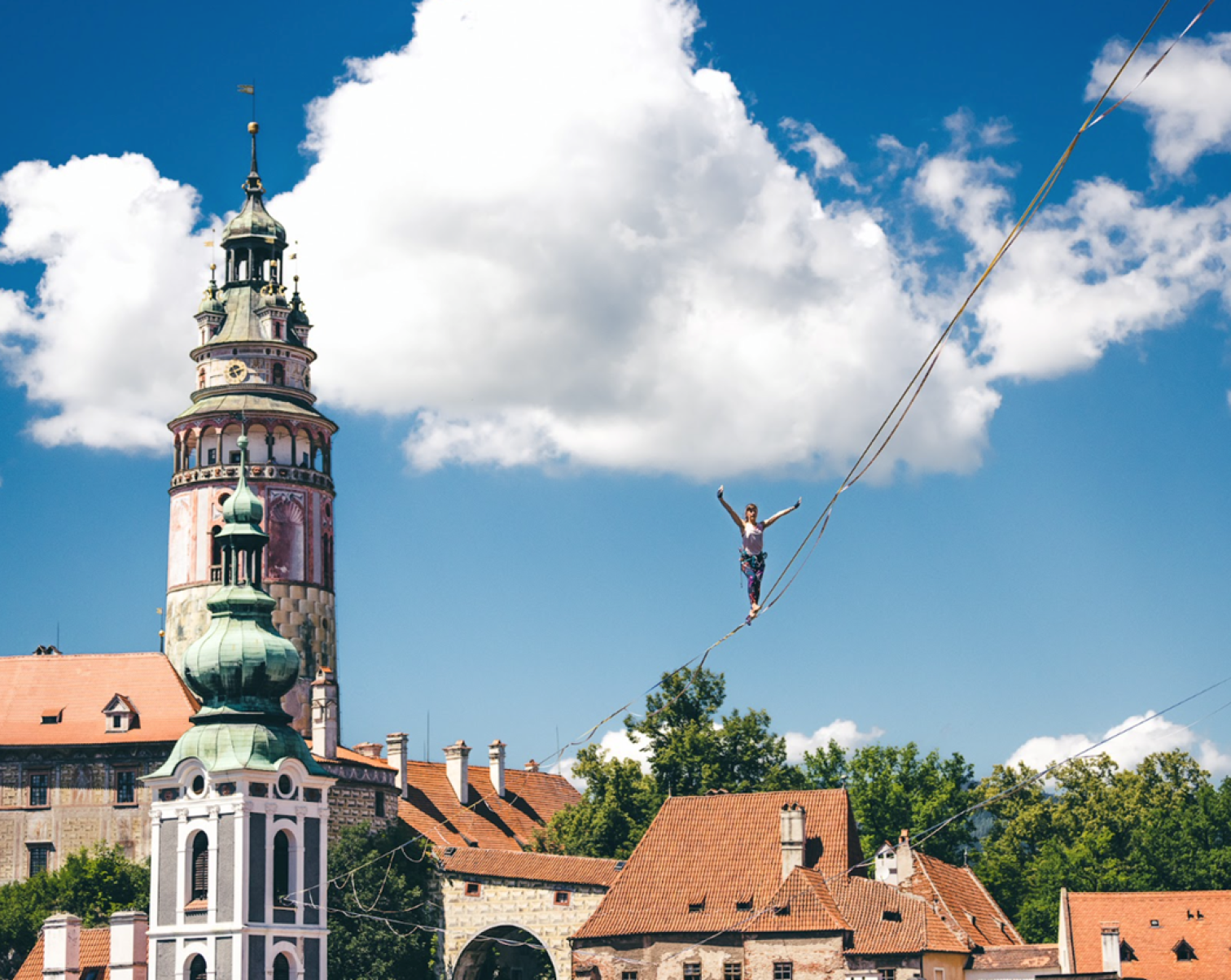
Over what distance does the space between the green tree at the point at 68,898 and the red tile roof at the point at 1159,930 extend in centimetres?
2890

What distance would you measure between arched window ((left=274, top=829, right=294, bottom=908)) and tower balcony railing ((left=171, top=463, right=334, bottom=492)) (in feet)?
53.4

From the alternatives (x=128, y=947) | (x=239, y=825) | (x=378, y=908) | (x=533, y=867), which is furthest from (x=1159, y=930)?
(x=128, y=947)

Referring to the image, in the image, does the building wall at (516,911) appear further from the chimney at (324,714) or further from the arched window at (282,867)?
→ the arched window at (282,867)

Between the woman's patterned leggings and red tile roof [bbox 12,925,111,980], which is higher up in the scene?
the woman's patterned leggings

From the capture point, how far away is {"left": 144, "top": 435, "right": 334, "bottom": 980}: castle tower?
210ft

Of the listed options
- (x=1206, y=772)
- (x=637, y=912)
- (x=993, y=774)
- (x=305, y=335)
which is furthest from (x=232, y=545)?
(x=1206, y=772)

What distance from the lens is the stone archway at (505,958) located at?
7362cm

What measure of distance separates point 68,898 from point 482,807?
21548 millimetres

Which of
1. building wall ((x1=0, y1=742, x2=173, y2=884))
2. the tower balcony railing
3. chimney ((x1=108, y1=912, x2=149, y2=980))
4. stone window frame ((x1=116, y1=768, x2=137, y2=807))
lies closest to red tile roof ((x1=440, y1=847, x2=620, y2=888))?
building wall ((x1=0, y1=742, x2=173, y2=884))

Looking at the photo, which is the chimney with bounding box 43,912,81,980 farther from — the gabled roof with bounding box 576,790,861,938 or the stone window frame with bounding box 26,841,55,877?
the gabled roof with bounding box 576,790,861,938

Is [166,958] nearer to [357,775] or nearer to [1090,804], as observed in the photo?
[357,775]

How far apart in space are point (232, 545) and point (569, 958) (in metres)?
17.1

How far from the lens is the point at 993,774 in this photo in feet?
307

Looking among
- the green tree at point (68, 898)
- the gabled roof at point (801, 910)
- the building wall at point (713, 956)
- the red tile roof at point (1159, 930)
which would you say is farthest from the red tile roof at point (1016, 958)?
the green tree at point (68, 898)
